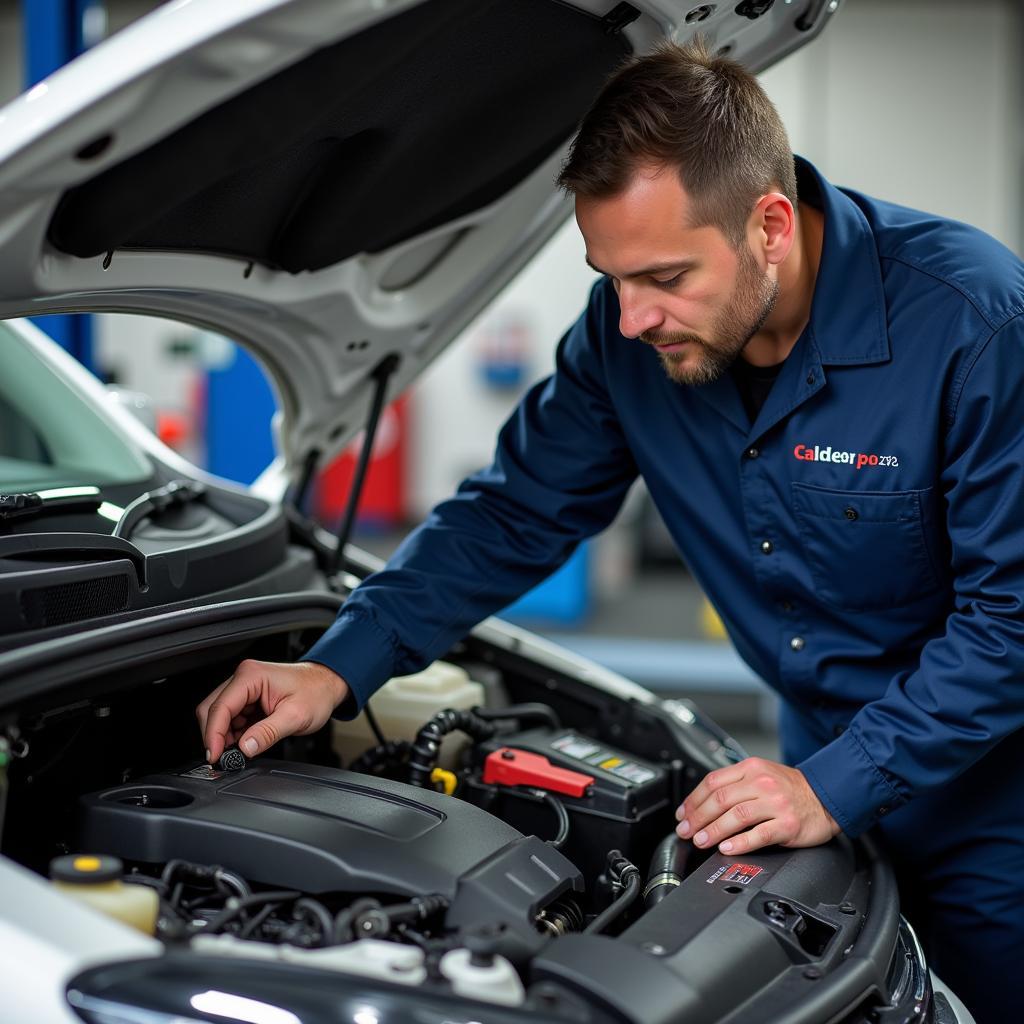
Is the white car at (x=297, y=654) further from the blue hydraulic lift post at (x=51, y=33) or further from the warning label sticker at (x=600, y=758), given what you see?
the blue hydraulic lift post at (x=51, y=33)

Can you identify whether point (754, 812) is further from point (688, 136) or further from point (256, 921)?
point (688, 136)

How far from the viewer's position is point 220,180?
1.46 metres

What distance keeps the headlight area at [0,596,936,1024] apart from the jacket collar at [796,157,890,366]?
24.5 inches

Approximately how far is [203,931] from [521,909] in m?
0.30

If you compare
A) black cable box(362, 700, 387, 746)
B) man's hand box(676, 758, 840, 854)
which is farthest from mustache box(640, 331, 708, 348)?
black cable box(362, 700, 387, 746)

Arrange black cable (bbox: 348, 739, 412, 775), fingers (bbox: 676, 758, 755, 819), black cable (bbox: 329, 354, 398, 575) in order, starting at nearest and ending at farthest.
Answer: fingers (bbox: 676, 758, 755, 819)
black cable (bbox: 348, 739, 412, 775)
black cable (bbox: 329, 354, 398, 575)

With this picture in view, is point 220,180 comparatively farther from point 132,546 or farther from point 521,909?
point 521,909

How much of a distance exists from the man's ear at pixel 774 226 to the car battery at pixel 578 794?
2.29 ft

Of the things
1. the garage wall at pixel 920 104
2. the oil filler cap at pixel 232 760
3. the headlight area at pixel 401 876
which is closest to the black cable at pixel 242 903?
the headlight area at pixel 401 876

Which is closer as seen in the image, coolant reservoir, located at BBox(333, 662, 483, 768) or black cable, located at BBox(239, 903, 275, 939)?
black cable, located at BBox(239, 903, 275, 939)

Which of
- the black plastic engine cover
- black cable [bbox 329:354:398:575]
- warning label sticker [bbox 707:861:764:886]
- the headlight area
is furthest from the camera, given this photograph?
black cable [bbox 329:354:398:575]

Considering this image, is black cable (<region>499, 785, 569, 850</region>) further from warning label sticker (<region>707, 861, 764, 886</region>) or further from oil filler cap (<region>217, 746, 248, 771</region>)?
oil filler cap (<region>217, 746, 248, 771</region>)

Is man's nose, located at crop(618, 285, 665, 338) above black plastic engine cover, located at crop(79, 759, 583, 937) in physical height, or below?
above

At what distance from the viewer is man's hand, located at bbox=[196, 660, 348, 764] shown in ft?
4.76
